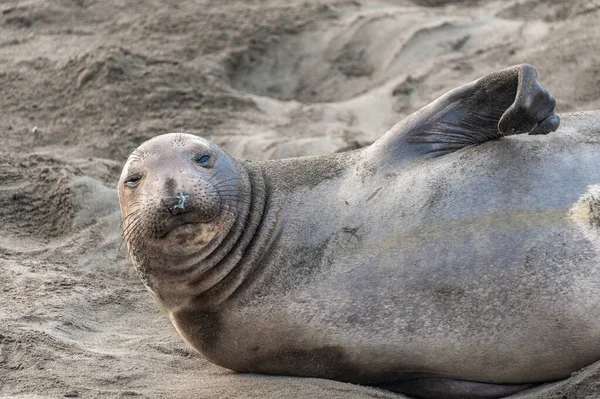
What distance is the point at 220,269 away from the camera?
4.41 metres

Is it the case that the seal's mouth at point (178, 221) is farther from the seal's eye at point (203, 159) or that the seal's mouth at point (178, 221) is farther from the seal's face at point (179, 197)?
the seal's eye at point (203, 159)

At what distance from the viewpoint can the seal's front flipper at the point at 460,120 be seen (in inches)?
170

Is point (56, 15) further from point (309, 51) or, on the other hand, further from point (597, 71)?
point (597, 71)

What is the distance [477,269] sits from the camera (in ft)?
13.0

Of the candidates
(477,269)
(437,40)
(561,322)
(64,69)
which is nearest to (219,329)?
(477,269)

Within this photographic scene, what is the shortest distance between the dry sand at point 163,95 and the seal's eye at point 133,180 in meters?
0.73

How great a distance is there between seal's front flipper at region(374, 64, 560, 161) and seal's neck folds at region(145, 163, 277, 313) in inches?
25.9

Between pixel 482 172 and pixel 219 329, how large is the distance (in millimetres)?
1271

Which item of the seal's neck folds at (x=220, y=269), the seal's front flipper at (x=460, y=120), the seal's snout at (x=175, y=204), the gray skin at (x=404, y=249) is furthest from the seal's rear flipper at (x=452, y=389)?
the seal's snout at (x=175, y=204)

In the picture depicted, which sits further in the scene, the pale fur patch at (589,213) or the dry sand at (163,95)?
the dry sand at (163,95)

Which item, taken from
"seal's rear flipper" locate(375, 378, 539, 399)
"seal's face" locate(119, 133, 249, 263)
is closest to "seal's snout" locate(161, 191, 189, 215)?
"seal's face" locate(119, 133, 249, 263)

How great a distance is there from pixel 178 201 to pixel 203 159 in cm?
49

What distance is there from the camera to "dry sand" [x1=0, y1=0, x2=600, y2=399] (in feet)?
16.2

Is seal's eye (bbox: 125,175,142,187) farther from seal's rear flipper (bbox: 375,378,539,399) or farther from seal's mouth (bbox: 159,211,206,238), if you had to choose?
seal's rear flipper (bbox: 375,378,539,399)
